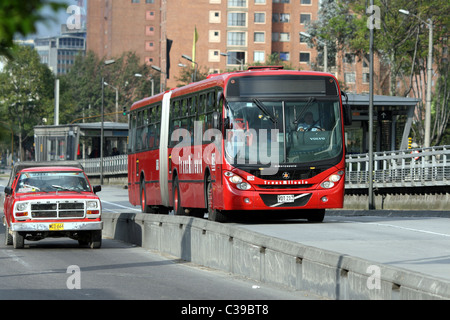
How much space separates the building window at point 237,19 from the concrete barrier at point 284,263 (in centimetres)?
11845

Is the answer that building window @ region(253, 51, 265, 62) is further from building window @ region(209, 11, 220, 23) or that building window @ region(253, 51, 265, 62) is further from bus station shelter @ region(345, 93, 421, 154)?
bus station shelter @ region(345, 93, 421, 154)

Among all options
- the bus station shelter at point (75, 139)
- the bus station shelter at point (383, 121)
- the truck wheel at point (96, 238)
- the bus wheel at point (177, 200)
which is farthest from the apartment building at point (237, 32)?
the truck wheel at point (96, 238)

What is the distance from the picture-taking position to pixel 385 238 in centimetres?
1919

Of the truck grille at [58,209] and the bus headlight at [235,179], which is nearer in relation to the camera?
the truck grille at [58,209]

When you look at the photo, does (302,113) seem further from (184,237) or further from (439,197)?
(439,197)

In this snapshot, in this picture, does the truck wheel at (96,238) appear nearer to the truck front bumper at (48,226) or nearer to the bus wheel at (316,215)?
the truck front bumper at (48,226)

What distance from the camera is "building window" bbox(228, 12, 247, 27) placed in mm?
140375

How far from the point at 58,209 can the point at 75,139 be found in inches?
2080

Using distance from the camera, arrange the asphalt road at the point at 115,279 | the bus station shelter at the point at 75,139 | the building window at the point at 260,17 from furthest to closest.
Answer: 1. the building window at the point at 260,17
2. the bus station shelter at the point at 75,139
3. the asphalt road at the point at 115,279

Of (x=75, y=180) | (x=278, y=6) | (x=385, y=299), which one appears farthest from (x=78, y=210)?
(x=278, y=6)

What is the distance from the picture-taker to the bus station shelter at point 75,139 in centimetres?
7431

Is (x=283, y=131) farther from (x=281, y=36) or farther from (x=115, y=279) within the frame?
(x=281, y=36)

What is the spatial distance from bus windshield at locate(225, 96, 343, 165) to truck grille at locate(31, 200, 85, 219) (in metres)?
3.24

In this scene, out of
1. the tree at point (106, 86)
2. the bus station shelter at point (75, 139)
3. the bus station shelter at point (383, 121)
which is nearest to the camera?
the bus station shelter at point (383, 121)
